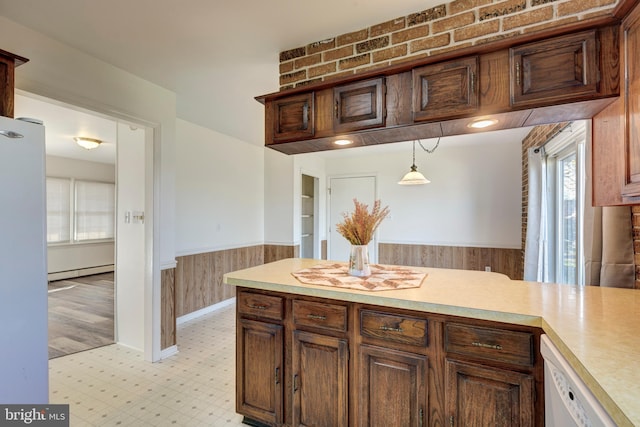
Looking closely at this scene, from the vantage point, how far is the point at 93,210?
6414 millimetres

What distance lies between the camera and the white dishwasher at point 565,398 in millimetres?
742

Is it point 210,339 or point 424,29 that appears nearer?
point 424,29

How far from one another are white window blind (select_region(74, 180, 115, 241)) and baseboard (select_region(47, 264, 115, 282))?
0.64m

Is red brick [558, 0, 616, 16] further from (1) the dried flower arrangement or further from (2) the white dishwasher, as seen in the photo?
(2) the white dishwasher

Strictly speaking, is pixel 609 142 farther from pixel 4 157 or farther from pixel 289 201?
pixel 289 201

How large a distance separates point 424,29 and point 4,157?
222 cm

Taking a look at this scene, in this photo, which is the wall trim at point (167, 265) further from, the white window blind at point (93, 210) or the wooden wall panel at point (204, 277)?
the white window blind at point (93, 210)

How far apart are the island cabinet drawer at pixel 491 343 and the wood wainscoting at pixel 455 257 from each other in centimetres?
356

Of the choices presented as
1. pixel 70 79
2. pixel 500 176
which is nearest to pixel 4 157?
pixel 70 79

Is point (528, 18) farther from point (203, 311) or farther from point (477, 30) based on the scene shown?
point (203, 311)

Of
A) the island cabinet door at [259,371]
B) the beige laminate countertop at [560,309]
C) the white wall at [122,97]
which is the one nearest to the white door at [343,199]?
the white wall at [122,97]

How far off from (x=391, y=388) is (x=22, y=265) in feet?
6.15

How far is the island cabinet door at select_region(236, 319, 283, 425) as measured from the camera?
5.70 feet

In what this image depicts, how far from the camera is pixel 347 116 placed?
182 centimetres
